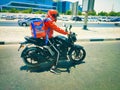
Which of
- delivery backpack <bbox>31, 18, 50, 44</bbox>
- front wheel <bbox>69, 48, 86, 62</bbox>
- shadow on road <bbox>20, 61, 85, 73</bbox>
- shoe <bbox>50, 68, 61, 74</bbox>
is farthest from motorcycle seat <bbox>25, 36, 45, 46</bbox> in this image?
front wheel <bbox>69, 48, 86, 62</bbox>

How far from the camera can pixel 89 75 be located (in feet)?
17.0

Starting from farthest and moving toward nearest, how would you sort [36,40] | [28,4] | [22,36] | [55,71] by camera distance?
[28,4] → [22,36] → [36,40] → [55,71]

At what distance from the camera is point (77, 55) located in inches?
251

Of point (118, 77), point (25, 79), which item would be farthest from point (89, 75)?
point (25, 79)

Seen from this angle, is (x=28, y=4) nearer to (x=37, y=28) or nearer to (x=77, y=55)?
(x=77, y=55)

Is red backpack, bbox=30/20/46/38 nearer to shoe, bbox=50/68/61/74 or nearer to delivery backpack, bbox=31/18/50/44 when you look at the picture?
delivery backpack, bbox=31/18/50/44

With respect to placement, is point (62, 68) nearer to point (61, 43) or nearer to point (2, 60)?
point (61, 43)

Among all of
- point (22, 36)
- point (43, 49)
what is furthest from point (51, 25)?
point (22, 36)

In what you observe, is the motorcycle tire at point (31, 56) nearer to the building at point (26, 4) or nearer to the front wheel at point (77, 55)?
the front wheel at point (77, 55)

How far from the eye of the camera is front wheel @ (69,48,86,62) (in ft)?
20.7

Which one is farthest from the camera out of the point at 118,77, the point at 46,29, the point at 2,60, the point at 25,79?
the point at 2,60

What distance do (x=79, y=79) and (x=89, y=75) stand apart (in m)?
0.47

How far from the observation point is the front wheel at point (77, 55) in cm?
630

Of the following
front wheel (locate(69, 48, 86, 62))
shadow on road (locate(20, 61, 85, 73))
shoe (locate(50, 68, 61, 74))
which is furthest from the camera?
front wheel (locate(69, 48, 86, 62))
